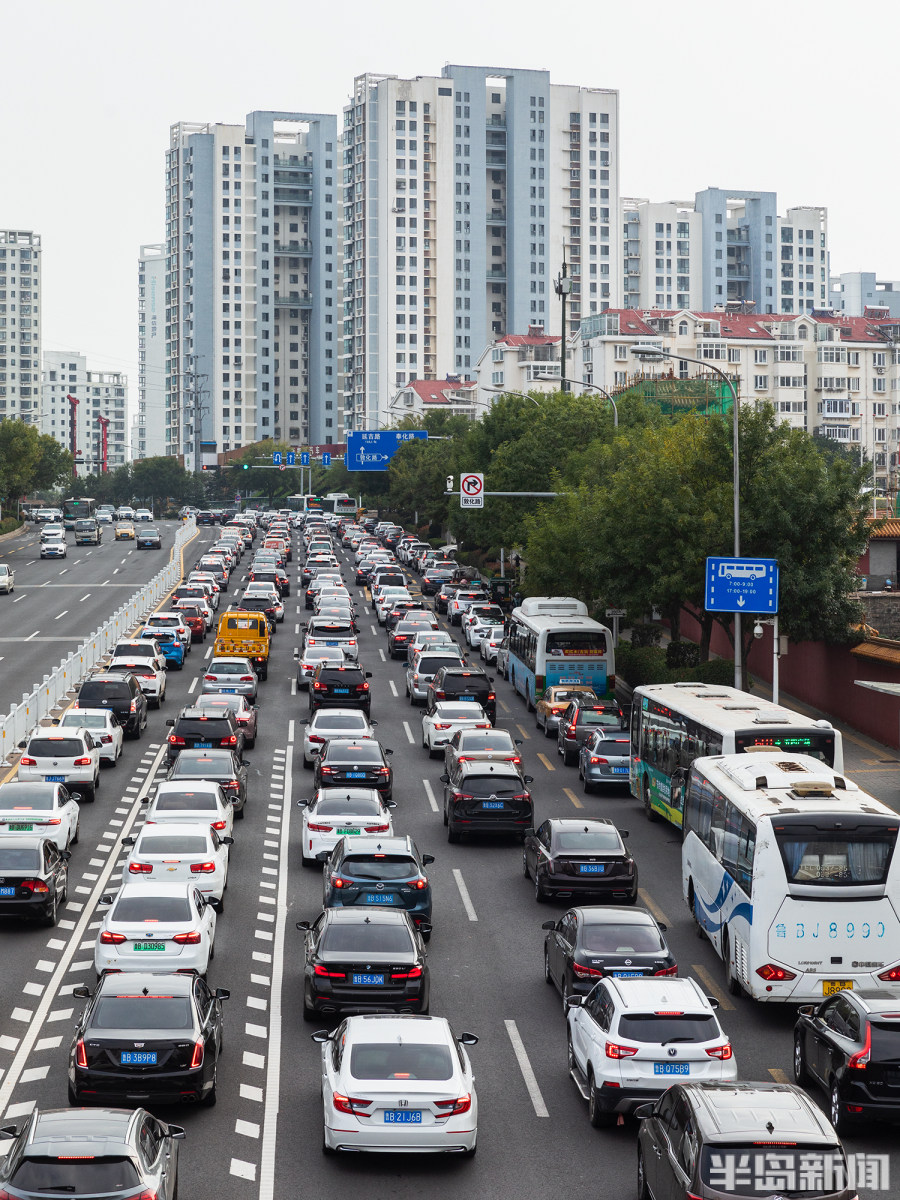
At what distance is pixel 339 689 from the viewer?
41.6 meters

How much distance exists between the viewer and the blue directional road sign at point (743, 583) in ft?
124

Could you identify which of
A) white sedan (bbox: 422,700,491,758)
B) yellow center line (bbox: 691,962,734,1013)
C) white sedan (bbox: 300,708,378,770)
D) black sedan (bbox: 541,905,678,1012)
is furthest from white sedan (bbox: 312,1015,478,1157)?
white sedan (bbox: 422,700,491,758)

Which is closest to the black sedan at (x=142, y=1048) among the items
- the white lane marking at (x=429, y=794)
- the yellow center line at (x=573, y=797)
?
the white lane marking at (x=429, y=794)

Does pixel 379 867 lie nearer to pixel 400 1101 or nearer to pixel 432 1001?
pixel 432 1001

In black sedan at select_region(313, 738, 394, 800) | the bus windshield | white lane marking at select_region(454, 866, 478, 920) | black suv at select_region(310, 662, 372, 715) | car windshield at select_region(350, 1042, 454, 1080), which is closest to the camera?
car windshield at select_region(350, 1042, 454, 1080)

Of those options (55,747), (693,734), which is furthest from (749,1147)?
(55,747)

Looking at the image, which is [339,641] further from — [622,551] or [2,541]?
[2,541]

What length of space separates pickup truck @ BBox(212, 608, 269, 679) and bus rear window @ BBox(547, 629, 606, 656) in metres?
11.0

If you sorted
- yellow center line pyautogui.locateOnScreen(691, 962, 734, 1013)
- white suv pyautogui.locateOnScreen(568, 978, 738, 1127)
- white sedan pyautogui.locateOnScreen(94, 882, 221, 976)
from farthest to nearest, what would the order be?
1. yellow center line pyautogui.locateOnScreen(691, 962, 734, 1013)
2. white sedan pyautogui.locateOnScreen(94, 882, 221, 976)
3. white suv pyautogui.locateOnScreen(568, 978, 738, 1127)

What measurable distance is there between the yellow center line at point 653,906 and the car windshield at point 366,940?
21.3 feet

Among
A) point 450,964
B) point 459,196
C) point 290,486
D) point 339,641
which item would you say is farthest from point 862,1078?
point 459,196

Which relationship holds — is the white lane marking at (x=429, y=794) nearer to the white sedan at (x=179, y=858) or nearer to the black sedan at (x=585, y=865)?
the black sedan at (x=585, y=865)

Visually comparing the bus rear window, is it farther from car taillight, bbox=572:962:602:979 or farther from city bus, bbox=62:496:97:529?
city bus, bbox=62:496:97:529

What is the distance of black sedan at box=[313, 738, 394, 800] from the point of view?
30.4m
